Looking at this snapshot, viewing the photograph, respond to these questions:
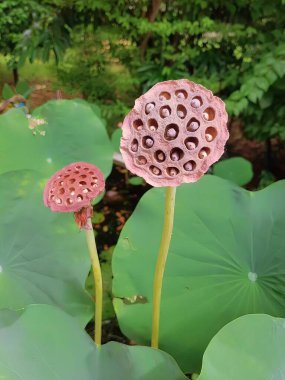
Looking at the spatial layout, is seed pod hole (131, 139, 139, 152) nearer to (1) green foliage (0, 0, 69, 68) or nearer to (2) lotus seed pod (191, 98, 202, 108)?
(2) lotus seed pod (191, 98, 202, 108)

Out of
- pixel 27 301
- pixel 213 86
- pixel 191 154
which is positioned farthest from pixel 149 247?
pixel 213 86

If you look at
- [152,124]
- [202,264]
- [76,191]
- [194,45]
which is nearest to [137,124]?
[152,124]

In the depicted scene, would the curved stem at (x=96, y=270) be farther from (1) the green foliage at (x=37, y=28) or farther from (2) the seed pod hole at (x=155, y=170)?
(1) the green foliage at (x=37, y=28)

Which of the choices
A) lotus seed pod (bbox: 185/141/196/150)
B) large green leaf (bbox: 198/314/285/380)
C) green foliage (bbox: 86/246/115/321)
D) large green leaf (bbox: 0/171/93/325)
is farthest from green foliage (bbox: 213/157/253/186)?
lotus seed pod (bbox: 185/141/196/150)

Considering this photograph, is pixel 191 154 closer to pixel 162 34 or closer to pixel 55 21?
pixel 162 34

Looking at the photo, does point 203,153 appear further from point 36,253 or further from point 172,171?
point 36,253
